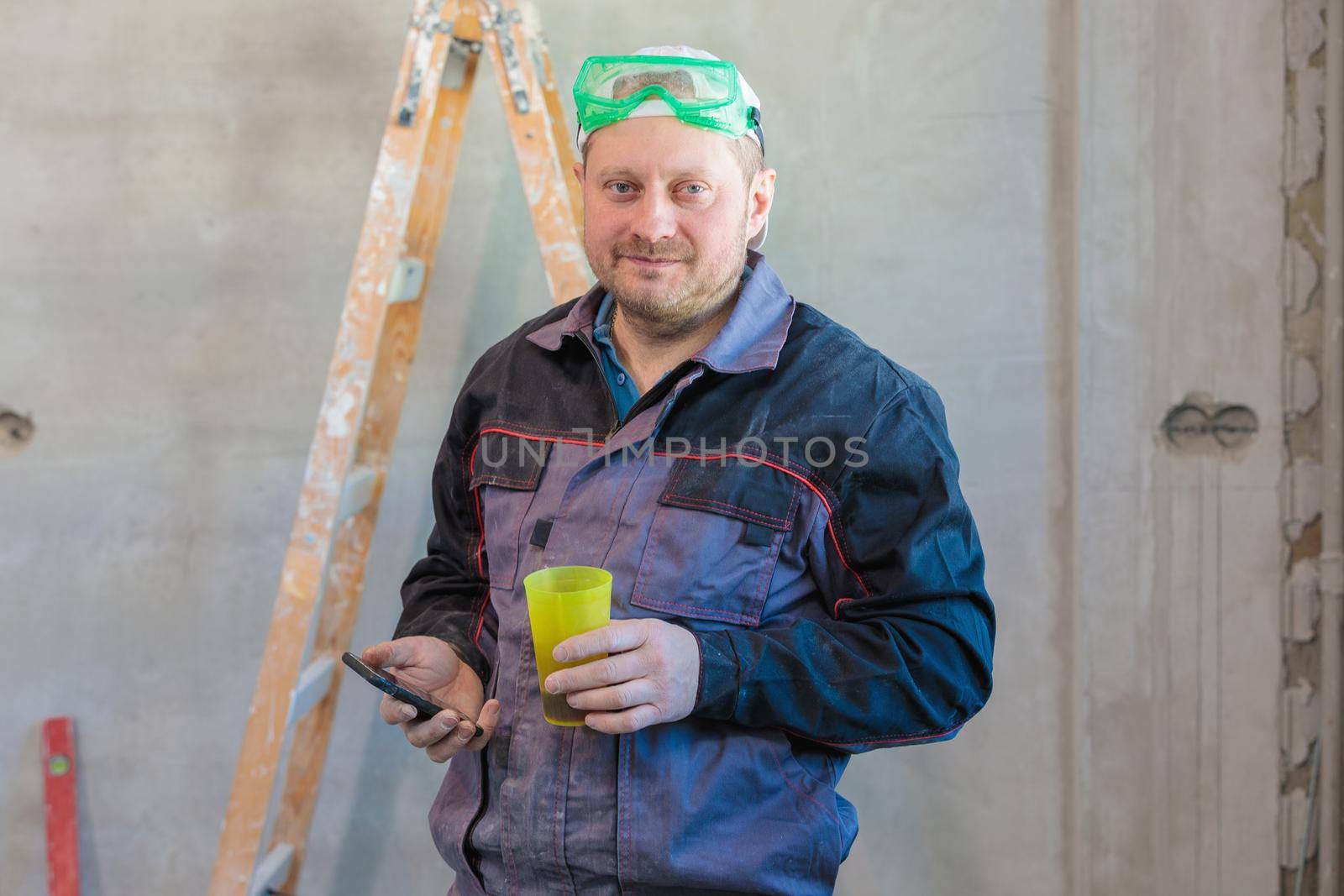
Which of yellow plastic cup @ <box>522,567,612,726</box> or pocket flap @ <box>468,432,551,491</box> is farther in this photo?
pocket flap @ <box>468,432,551,491</box>

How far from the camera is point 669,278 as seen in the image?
1.41 m

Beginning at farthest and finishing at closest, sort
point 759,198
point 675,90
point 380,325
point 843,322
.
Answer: point 843,322 → point 380,325 → point 759,198 → point 675,90

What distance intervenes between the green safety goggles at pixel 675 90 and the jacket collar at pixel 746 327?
20cm

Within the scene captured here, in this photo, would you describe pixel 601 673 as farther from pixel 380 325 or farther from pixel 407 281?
pixel 407 281

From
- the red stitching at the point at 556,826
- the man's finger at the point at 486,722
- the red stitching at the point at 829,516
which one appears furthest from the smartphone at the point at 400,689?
the red stitching at the point at 829,516

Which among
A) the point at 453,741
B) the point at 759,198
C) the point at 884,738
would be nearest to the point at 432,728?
the point at 453,741

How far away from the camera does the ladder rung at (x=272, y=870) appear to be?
213cm

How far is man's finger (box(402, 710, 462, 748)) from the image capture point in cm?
133

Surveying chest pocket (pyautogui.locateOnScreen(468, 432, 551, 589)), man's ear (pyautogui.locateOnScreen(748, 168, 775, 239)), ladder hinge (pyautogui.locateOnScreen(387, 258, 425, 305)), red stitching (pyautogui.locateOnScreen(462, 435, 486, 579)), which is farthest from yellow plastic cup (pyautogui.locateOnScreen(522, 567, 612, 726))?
ladder hinge (pyautogui.locateOnScreen(387, 258, 425, 305))

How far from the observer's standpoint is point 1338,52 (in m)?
2.11

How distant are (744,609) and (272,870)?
1342 mm

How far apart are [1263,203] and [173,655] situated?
2467mm

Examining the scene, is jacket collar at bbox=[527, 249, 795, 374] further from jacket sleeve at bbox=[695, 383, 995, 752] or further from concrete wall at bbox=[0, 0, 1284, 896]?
concrete wall at bbox=[0, 0, 1284, 896]

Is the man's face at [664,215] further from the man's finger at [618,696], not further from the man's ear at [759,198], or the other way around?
the man's finger at [618,696]
